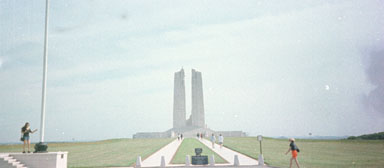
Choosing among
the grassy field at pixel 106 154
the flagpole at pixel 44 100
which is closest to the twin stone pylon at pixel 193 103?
the grassy field at pixel 106 154

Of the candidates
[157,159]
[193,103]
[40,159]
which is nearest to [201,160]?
[157,159]

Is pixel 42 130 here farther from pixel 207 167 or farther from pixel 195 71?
pixel 195 71

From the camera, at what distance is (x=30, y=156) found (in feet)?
55.3

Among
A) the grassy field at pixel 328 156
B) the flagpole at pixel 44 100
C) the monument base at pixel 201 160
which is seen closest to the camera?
the flagpole at pixel 44 100

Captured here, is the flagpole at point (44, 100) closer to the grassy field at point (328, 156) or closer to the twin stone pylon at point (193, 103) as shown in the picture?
the grassy field at point (328, 156)

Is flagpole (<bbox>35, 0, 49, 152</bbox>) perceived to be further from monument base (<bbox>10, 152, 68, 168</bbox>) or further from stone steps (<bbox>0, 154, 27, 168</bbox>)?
stone steps (<bbox>0, 154, 27, 168</bbox>)

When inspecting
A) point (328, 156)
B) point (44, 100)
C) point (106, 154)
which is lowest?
point (328, 156)

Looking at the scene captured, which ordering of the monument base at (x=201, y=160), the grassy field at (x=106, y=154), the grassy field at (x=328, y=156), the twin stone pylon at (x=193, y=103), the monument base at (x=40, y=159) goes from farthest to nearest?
the twin stone pylon at (x=193, y=103), the grassy field at (x=106, y=154), the grassy field at (x=328, y=156), the monument base at (x=201, y=160), the monument base at (x=40, y=159)

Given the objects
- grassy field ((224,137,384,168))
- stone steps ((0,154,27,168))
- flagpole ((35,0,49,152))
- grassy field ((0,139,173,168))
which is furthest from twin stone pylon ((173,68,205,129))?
stone steps ((0,154,27,168))

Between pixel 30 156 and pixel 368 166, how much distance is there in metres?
18.7

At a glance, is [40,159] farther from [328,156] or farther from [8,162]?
[328,156]

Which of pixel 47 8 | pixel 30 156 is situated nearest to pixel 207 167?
pixel 30 156

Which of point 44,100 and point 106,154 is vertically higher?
point 44,100

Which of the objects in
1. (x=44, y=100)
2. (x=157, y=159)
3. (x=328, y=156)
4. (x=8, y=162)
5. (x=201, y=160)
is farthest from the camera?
(x=328, y=156)
